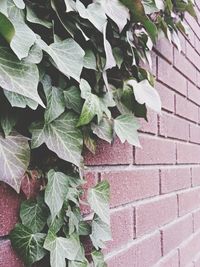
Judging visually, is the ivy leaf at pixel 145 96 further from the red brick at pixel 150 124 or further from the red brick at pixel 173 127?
the red brick at pixel 173 127

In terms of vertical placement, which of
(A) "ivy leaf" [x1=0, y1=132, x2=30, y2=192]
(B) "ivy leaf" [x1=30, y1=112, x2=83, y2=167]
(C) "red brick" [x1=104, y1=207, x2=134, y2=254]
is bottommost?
(C) "red brick" [x1=104, y1=207, x2=134, y2=254]

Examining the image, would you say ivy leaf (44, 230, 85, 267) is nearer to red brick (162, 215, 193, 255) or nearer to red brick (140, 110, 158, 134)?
red brick (140, 110, 158, 134)

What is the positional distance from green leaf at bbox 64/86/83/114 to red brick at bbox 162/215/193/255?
709 millimetres

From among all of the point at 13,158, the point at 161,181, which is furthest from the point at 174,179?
the point at 13,158

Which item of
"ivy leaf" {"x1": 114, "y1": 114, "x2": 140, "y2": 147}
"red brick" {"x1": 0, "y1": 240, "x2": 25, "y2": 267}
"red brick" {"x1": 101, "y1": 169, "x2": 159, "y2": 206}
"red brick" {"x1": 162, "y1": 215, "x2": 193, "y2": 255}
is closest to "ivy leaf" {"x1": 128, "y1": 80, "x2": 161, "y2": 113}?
"ivy leaf" {"x1": 114, "y1": 114, "x2": 140, "y2": 147}

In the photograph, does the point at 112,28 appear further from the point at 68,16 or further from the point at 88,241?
the point at 88,241

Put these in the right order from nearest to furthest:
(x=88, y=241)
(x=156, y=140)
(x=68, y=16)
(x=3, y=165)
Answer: (x=3, y=165) → (x=68, y=16) → (x=88, y=241) → (x=156, y=140)

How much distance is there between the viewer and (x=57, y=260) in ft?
2.14

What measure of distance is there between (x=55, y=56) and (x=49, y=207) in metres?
0.25

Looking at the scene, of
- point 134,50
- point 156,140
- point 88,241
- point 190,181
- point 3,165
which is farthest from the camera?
point 190,181

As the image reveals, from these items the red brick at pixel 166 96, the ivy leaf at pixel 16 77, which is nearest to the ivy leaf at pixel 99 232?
the ivy leaf at pixel 16 77

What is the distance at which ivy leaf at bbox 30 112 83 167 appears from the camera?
0.64 m

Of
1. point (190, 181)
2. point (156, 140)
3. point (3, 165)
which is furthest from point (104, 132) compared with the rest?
point (190, 181)

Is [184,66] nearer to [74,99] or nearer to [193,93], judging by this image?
[193,93]
